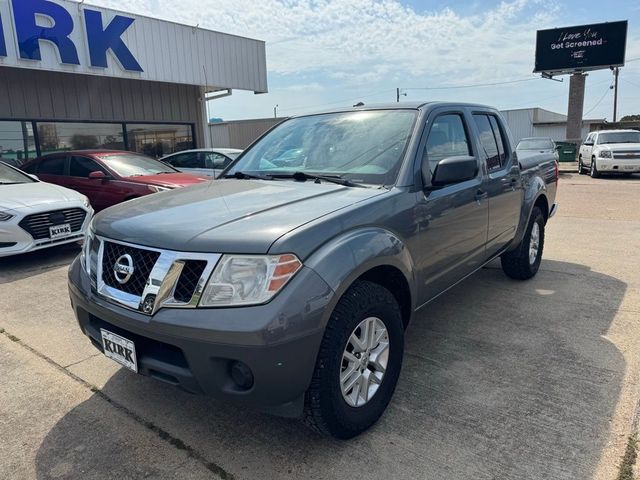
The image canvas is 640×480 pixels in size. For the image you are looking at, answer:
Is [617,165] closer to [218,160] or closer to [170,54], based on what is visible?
[218,160]

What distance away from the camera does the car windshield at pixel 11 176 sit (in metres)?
6.78

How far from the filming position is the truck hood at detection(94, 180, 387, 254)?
7.13 feet

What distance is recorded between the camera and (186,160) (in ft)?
37.7

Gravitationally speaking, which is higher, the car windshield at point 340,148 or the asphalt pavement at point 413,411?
the car windshield at point 340,148

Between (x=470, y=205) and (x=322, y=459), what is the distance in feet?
6.94

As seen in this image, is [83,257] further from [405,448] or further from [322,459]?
[405,448]

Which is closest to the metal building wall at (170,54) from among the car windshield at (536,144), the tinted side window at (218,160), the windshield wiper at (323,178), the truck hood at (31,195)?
the tinted side window at (218,160)

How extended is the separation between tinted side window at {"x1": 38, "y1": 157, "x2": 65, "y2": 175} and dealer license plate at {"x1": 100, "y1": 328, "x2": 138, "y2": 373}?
22.5 ft

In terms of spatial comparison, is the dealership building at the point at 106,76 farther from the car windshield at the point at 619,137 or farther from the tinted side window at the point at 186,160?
the car windshield at the point at 619,137

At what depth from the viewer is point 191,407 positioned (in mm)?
2846

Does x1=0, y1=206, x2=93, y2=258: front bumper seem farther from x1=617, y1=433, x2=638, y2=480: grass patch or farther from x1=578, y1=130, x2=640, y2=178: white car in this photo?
x1=578, y1=130, x2=640, y2=178: white car

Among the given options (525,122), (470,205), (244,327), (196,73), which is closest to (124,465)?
(244,327)

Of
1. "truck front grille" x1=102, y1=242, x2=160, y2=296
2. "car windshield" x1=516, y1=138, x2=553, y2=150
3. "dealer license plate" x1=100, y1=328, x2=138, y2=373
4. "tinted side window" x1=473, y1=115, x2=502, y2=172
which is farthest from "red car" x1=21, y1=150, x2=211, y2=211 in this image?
"car windshield" x1=516, y1=138, x2=553, y2=150

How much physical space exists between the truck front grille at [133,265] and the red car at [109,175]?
4.98m
